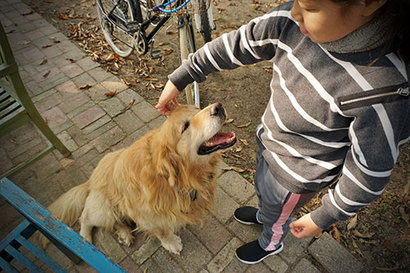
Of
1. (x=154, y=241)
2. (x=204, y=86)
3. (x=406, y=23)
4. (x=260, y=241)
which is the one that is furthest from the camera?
(x=204, y=86)

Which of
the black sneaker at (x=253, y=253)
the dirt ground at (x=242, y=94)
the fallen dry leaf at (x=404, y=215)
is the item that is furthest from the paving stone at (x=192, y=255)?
the fallen dry leaf at (x=404, y=215)

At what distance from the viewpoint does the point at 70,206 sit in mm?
2412

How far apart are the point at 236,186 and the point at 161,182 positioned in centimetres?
128

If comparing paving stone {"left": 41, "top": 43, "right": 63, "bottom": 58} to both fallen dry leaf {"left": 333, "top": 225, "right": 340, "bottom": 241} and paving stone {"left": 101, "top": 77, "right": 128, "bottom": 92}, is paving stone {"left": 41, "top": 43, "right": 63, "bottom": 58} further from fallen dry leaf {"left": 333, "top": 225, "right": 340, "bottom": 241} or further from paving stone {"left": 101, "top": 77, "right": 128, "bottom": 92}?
fallen dry leaf {"left": 333, "top": 225, "right": 340, "bottom": 241}

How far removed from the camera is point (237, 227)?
255cm

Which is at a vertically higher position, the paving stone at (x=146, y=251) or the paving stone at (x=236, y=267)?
the paving stone at (x=146, y=251)

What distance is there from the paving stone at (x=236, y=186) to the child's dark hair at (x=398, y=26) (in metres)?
2.18

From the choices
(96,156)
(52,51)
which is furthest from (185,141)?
Answer: (52,51)

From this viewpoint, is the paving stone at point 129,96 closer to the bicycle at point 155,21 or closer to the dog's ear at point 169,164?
the bicycle at point 155,21

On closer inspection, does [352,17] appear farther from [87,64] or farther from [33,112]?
[87,64]

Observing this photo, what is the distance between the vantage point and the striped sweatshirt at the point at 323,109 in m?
0.91

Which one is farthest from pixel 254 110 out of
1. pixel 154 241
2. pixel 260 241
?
pixel 154 241

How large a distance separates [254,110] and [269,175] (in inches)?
90.5

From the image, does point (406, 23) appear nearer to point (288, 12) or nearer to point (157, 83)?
point (288, 12)
